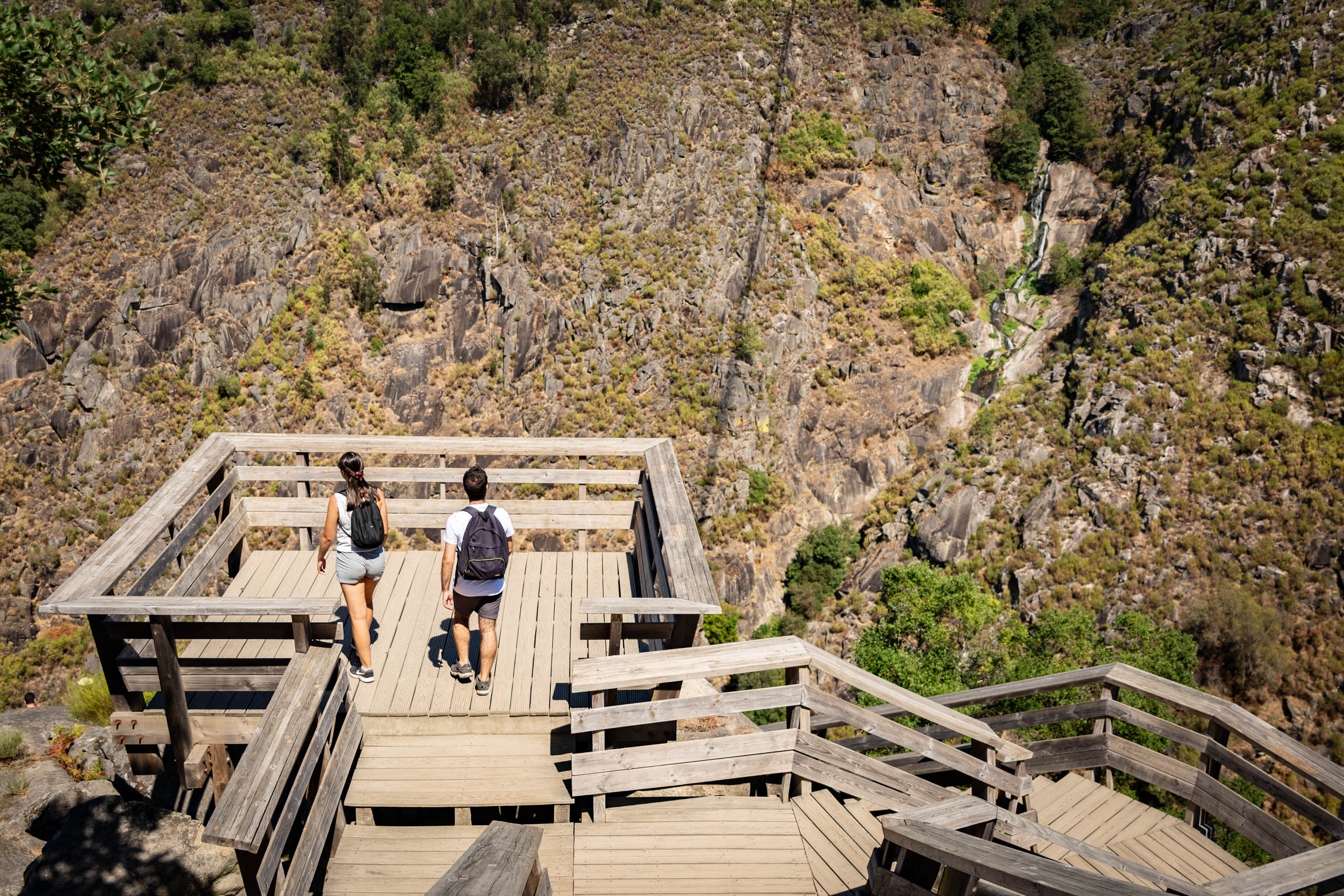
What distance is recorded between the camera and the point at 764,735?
4.57m

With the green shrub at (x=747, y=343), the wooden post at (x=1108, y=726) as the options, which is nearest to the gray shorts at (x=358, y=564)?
the wooden post at (x=1108, y=726)

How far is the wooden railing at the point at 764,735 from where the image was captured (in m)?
4.27

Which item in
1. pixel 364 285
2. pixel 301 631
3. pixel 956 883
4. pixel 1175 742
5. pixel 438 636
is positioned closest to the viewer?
pixel 956 883

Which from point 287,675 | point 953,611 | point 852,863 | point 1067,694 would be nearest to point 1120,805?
point 852,863

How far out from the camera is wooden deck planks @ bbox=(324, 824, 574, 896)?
12.6ft

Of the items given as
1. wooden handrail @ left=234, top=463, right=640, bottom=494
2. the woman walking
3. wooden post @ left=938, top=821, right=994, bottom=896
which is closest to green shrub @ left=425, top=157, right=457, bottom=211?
wooden handrail @ left=234, top=463, right=640, bottom=494

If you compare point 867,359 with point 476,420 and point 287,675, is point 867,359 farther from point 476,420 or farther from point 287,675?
point 287,675

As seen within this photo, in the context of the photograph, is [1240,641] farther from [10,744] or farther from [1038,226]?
[10,744]

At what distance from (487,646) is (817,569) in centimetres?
2559

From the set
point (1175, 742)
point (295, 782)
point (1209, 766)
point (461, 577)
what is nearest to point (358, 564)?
point (461, 577)

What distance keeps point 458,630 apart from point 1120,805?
4948 millimetres

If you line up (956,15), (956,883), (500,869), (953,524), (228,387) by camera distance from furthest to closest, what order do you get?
(956,15) → (953,524) → (228,387) → (956,883) → (500,869)

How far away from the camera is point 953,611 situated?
2580 centimetres

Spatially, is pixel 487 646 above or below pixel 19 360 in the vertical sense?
above
